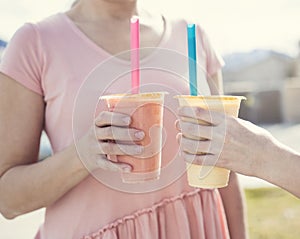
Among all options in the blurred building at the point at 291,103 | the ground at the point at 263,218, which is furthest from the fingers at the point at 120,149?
the blurred building at the point at 291,103

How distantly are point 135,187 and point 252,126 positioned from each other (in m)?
0.28

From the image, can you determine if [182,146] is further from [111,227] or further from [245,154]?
[111,227]

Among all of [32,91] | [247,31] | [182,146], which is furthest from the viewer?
[247,31]

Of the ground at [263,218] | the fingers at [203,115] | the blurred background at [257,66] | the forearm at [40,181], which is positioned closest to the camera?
the fingers at [203,115]

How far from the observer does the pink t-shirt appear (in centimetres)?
119

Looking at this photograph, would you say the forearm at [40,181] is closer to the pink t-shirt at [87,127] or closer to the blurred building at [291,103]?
the pink t-shirt at [87,127]

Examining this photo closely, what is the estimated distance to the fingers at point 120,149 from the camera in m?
1.03

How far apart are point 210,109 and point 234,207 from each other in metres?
0.42

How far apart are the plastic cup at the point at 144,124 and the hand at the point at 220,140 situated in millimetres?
49

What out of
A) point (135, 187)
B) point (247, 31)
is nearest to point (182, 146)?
point (135, 187)

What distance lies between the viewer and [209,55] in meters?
1.38

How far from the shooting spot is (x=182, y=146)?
102 centimetres

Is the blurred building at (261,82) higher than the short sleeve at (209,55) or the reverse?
the reverse

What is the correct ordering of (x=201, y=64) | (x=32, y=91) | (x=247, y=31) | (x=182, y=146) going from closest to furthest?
1. (x=182, y=146)
2. (x=32, y=91)
3. (x=201, y=64)
4. (x=247, y=31)
